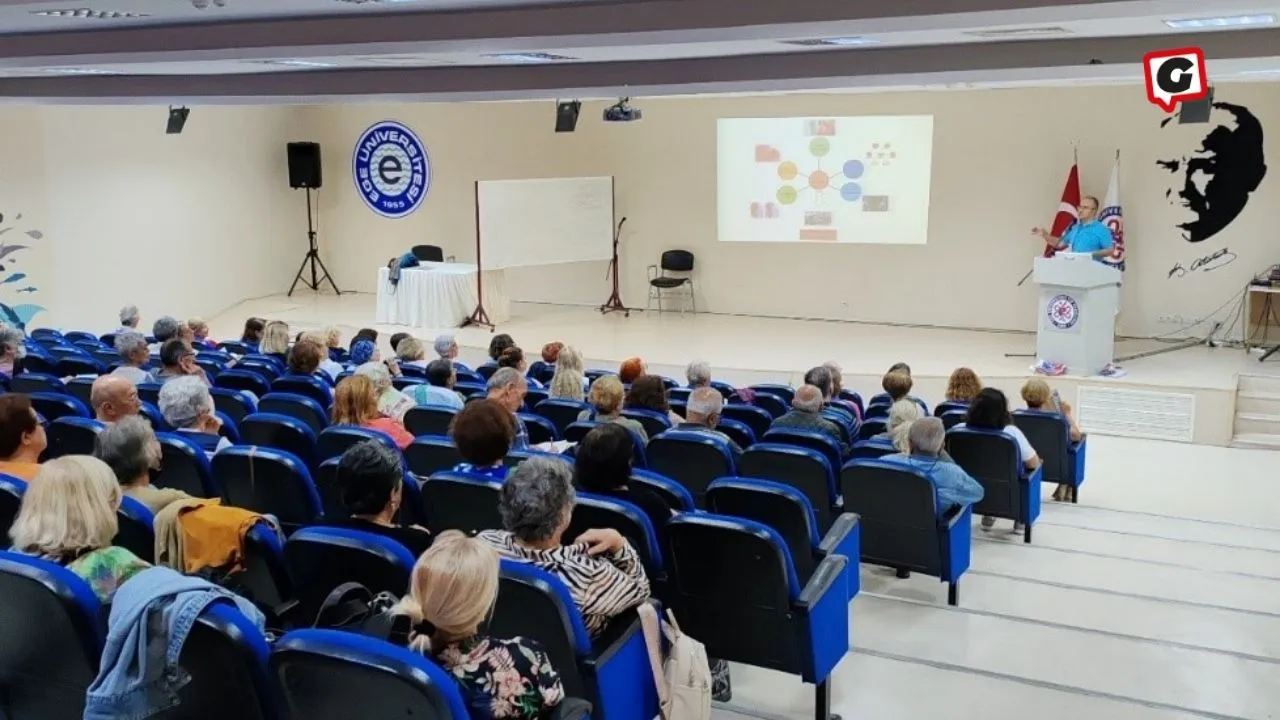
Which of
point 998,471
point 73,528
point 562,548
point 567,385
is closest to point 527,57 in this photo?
point 567,385

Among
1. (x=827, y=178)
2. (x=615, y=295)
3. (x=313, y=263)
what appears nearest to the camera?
(x=827, y=178)

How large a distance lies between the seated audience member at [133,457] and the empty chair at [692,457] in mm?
2125

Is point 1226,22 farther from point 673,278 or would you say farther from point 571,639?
point 673,278

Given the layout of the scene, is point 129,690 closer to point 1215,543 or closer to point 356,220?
point 1215,543

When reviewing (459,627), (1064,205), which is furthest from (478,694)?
(1064,205)

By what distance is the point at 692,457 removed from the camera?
4949 millimetres

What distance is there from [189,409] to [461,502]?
149 cm

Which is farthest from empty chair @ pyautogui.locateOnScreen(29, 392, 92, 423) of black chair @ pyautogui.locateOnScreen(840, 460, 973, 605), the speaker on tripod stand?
the speaker on tripod stand

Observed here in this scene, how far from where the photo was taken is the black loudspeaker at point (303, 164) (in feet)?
52.9

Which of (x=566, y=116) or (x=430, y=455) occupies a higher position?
(x=566, y=116)

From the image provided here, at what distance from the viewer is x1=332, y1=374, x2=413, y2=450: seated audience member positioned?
5020 millimetres

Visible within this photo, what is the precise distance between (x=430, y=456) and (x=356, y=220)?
12639 millimetres

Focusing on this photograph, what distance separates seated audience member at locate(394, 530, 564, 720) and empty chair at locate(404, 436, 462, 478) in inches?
88.6
